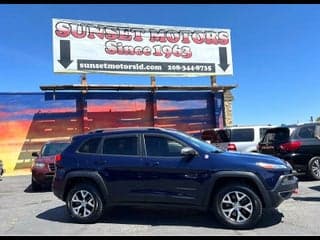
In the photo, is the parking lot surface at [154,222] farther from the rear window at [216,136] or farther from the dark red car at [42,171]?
→ the rear window at [216,136]

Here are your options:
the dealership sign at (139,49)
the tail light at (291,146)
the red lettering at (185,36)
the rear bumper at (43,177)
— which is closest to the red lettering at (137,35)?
the dealership sign at (139,49)

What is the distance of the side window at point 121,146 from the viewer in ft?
27.7

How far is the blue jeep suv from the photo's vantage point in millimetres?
7645

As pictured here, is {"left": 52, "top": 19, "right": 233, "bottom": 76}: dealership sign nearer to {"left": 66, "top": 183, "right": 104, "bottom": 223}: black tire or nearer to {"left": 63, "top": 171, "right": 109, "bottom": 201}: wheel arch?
{"left": 63, "top": 171, "right": 109, "bottom": 201}: wheel arch

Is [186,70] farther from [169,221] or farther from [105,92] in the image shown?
[169,221]

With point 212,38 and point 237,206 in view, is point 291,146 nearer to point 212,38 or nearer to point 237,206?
point 237,206

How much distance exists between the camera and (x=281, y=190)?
7.68 m

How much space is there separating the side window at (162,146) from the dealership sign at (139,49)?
15.3 metres

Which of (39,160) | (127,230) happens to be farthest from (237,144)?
(127,230)

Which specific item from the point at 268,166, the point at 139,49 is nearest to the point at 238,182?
the point at 268,166

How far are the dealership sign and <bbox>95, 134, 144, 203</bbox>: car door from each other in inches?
589

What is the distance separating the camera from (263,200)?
762cm

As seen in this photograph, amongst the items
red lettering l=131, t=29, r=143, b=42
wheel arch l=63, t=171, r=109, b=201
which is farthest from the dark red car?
red lettering l=131, t=29, r=143, b=42

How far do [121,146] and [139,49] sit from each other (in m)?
16.4
